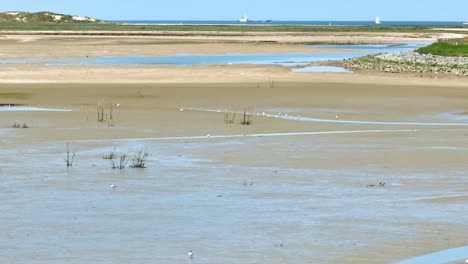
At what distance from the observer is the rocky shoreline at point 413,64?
39.4m

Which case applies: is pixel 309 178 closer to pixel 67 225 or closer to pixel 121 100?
pixel 67 225

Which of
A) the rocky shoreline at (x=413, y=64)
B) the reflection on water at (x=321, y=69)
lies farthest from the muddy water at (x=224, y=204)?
the reflection on water at (x=321, y=69)

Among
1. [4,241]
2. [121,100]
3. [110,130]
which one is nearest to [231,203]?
[4,241]

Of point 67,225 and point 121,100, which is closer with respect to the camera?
point 67,225

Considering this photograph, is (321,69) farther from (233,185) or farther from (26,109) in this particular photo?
(233,185)

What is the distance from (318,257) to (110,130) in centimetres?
1059

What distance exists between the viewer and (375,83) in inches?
1310

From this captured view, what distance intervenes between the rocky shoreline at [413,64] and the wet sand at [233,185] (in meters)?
14.1

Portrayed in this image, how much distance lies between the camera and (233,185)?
→ 12.4 m

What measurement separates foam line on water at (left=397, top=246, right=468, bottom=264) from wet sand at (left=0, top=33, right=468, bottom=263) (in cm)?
10

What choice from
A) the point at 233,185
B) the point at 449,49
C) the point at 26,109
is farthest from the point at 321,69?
the point at 233,185

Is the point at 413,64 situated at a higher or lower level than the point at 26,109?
lower

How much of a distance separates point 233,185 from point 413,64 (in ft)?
105

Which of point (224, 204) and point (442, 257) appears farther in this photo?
point (224, 204)
